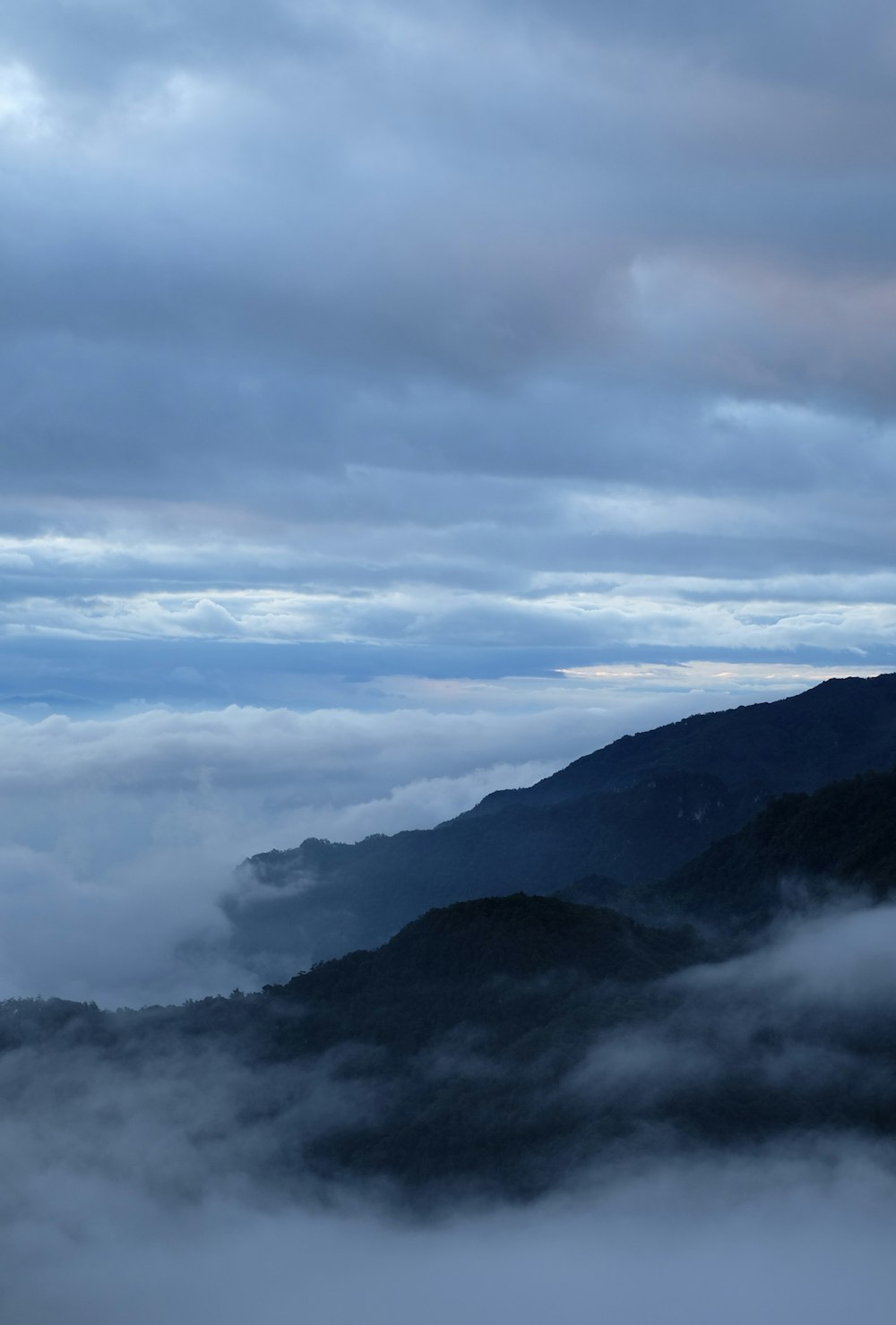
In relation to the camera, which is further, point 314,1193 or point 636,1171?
point 314,1193

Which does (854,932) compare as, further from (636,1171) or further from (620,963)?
(636,1171)

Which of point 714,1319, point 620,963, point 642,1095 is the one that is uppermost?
point 620,963

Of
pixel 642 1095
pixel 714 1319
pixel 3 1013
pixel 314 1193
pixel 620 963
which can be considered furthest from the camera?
pixel 3 1013

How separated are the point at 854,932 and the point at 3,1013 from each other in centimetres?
12941

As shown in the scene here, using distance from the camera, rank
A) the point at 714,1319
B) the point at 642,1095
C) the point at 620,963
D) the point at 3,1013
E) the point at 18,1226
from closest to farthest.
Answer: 1. the point at 714,1319
2. the point at 642,1095
3. the point at 18,1226
4. the point at 620,963
5. the point at 3,1013

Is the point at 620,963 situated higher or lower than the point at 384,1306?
higher

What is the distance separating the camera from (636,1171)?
5285 inches

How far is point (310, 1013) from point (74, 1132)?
34907 mm

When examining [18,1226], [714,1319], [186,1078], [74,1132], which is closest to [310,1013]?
[186,1078]

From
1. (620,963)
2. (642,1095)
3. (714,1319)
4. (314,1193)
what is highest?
Answer: (620,963)

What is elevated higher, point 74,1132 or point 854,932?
point 854,932

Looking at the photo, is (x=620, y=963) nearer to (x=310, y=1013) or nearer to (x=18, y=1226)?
(x=310, y=1013)

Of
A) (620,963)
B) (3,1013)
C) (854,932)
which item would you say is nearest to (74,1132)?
(3,1013)

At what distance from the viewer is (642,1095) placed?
141125 millimetres
